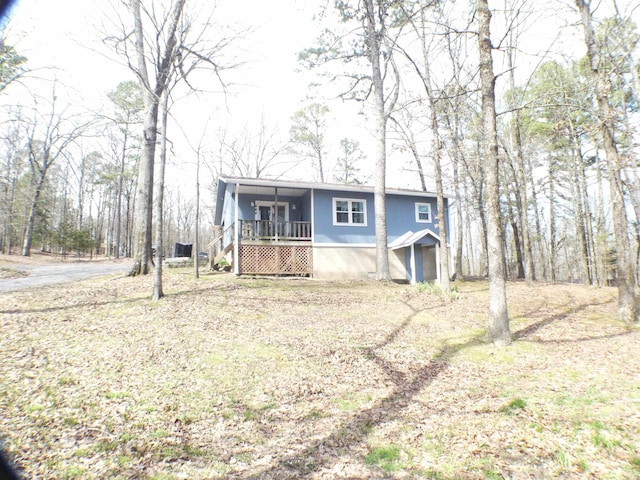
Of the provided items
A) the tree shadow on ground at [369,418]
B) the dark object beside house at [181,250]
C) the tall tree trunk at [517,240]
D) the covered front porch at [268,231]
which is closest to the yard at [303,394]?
the tree shadow on ground at [369,418]

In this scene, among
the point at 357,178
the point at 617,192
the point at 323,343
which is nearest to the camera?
the point at 323,343

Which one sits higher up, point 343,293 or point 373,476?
point 343,293

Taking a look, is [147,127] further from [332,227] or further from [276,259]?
[332,227]

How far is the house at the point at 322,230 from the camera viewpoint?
14664 mm

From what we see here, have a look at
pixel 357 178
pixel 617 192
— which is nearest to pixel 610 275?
pixel 617 192

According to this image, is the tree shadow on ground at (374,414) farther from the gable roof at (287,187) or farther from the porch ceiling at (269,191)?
the porch ceiling at (269,191)

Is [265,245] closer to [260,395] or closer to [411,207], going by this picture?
[411,207]

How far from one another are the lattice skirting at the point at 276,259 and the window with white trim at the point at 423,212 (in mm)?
6699

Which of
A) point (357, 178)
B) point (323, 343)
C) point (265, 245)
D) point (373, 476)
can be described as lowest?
point (373, 476)

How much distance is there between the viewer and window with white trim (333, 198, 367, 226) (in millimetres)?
16188

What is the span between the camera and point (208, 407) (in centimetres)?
437

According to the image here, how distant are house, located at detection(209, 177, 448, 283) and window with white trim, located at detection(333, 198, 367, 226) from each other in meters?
0.03

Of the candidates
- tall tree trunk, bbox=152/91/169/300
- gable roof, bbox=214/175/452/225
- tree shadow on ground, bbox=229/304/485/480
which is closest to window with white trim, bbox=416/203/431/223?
gable roof, bbox=214/175/452/225

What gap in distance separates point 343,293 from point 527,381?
703cm
